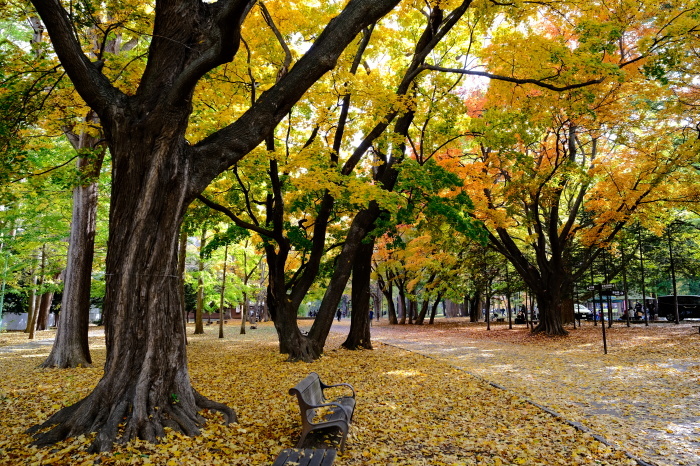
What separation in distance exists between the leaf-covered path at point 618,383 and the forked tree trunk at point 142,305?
497cm

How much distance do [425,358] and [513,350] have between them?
4027 millimetres

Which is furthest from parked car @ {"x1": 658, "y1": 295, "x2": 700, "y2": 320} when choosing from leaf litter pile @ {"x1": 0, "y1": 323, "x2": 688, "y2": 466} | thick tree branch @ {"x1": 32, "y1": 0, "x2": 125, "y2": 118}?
thick tree branch @ {"x1": 32, "y1": 0, "x2": 125, "y2": 118}

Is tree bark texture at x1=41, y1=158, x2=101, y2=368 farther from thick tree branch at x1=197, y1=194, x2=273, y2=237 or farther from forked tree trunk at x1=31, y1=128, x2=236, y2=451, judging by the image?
forked tree trunk at x1=31, y1=128, x2=236, y2=451

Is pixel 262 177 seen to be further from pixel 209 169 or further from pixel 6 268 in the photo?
pixel 6 268

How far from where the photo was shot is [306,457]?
3824 mm

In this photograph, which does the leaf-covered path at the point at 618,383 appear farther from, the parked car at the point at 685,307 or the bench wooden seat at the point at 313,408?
the parked car at the point at 685,307

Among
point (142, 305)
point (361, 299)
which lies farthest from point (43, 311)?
point (142, 305)

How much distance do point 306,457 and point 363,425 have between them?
5.62ft

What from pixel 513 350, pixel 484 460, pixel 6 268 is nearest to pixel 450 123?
pixel 513 350

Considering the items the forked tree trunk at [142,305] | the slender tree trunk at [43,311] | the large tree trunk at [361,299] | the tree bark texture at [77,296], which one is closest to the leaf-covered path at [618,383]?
the large tree trunk at [361,299]

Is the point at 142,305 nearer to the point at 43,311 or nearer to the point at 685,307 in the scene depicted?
the point at 43,311

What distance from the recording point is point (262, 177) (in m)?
11.2

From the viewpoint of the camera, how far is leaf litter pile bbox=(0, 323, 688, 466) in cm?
421

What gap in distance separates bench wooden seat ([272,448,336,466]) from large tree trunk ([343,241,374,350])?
1013 cm
